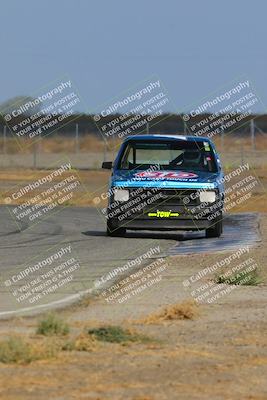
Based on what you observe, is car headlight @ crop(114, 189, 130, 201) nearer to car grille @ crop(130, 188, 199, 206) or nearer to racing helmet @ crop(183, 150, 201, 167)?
car grille @ crop(130, 188, 199, 206)

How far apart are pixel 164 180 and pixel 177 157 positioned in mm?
939

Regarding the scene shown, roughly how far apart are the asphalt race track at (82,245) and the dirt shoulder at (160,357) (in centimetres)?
102

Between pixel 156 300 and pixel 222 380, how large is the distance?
4.82 m

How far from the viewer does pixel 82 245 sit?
833 inches

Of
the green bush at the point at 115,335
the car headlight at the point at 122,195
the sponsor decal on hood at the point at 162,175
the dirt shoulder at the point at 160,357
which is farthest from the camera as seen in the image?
the sponsor decal on hood at the point at 162,175

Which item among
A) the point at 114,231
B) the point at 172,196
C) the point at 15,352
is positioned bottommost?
the point at 114,231

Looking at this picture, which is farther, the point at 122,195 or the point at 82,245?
the point at 122,195

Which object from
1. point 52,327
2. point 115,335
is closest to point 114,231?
point 52,327

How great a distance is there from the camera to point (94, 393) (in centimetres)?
829

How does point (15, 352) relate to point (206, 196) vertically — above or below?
above

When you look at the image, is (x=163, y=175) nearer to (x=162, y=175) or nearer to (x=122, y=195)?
(x=162, y=175)

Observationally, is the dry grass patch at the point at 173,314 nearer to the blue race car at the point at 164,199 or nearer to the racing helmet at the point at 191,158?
the blue race car at the point at 164,199

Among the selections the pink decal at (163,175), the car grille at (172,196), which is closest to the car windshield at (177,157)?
the pink decal at (163,175)

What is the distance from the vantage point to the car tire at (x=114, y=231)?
75.5 ft
